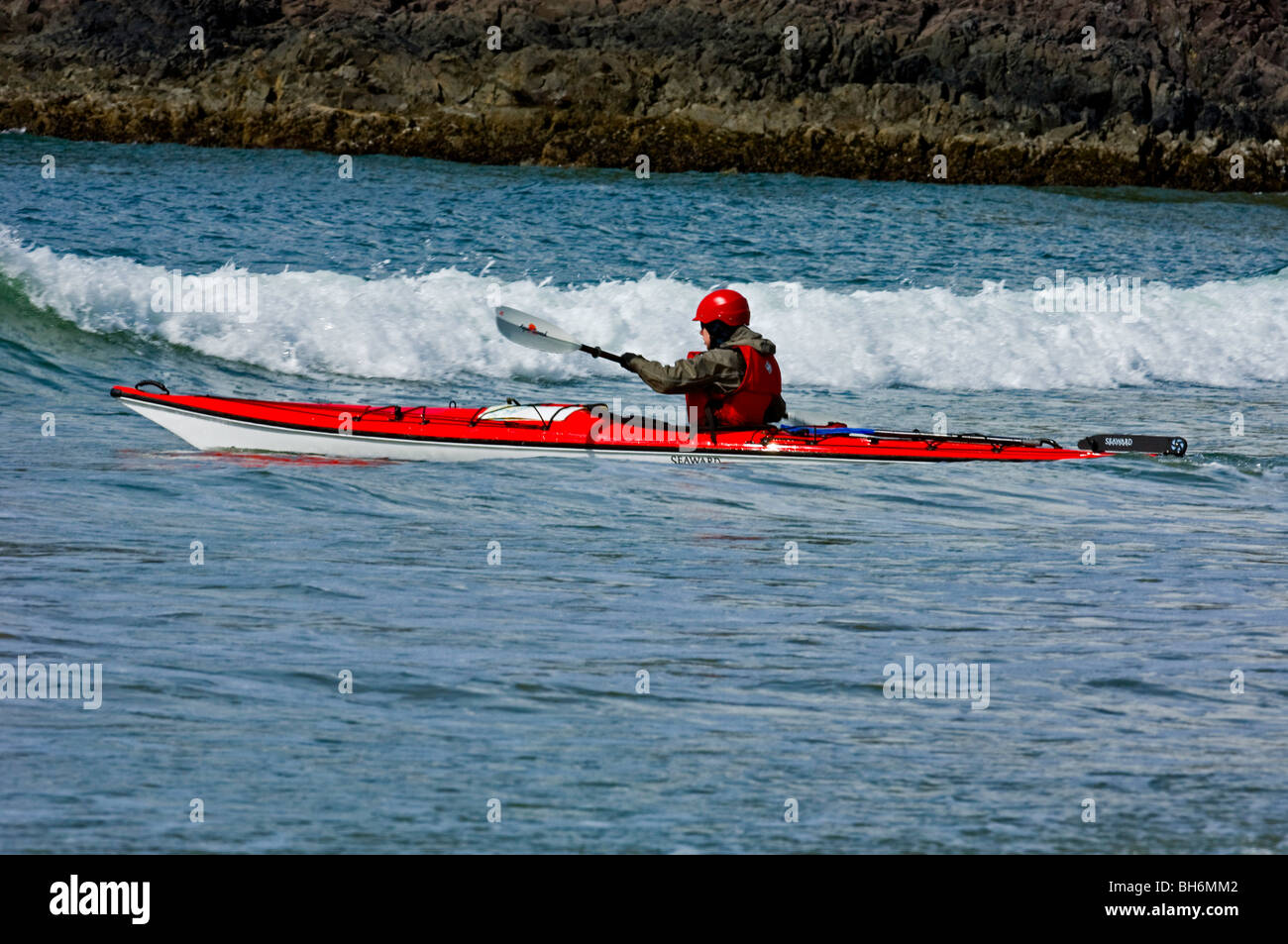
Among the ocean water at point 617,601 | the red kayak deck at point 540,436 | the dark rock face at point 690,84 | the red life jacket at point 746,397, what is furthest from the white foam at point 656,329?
the dark rock face at point 690,84

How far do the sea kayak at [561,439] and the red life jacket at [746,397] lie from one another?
0.26 ft

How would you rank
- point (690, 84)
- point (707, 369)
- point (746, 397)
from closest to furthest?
1. point (707, 369)
2. point (746, 397)
3. point (690, 84)

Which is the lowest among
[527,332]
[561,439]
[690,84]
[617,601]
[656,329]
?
[617,601]

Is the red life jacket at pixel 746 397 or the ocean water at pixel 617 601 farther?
the red life jacket at pixel 746 397

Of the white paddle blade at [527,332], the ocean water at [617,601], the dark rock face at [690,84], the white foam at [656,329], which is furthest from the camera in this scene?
the dark rock face at [690,84]

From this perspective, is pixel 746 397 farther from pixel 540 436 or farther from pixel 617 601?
pixel 617 601

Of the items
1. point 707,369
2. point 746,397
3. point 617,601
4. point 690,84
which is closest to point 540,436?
point 707,369

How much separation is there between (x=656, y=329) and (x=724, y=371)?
6.58 metres

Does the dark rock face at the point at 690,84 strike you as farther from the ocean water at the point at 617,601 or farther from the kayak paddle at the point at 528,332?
the kayak paddle at the point at 528,332

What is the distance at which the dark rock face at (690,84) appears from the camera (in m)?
32.8

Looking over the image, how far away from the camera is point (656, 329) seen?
49.7 feet

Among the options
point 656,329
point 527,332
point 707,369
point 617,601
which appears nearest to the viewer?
point 617,601

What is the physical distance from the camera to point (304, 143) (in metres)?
32.9
